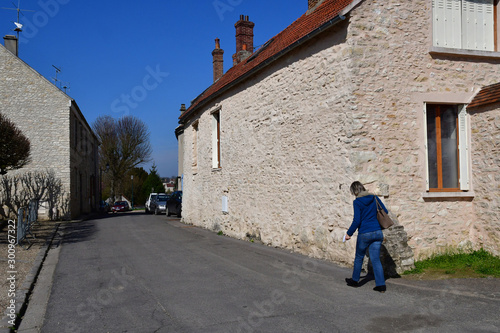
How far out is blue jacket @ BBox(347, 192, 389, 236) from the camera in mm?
6305

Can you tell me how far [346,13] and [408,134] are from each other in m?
2.61

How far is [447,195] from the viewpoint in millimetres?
8359

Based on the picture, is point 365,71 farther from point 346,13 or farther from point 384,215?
point 384,215

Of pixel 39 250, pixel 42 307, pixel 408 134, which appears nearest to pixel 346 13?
pixel 408 134

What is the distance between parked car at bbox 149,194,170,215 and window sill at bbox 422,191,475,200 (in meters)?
23.1

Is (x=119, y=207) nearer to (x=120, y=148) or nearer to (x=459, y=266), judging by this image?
(x=120, y=148)

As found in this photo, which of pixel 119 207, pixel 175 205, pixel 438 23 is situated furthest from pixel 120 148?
pixel 438 23

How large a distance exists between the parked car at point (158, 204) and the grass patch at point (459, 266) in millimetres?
23312

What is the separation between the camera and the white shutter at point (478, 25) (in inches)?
352

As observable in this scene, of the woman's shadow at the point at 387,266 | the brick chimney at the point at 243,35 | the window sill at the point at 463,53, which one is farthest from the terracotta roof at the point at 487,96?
the brick chimney at the point at 243,35

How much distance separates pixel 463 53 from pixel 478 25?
103cm

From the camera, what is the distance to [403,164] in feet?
27.0

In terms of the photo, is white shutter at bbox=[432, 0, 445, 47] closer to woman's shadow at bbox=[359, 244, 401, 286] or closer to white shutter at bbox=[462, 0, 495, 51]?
white shutter at bbox=[462, 0, 495, 51]

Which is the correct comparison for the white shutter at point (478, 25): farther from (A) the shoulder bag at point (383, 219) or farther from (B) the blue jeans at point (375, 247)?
(B) the blue jeans at point (375, 247)
